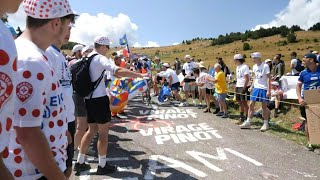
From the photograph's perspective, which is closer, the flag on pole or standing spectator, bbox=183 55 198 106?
standing spectator, bbox=183 55 198 106

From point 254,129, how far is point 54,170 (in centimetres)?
826

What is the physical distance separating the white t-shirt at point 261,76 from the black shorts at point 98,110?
17.8ft

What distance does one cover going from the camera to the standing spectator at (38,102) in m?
1.74

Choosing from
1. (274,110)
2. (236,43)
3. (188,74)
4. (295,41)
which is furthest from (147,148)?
(236,43)

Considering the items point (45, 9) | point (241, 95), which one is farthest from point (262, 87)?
point (45, 9)

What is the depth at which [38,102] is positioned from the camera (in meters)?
1.78

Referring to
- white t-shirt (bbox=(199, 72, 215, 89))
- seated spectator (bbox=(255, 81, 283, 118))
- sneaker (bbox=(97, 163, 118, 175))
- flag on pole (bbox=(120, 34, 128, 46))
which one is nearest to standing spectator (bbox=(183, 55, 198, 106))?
white t-shirt (bbox=(199, 72, 215, 89))

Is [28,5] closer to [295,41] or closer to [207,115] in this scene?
[207,115]

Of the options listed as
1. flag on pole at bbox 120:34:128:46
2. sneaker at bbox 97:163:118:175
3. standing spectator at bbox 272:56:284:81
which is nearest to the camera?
sneaker at bbox 97:163:118:175

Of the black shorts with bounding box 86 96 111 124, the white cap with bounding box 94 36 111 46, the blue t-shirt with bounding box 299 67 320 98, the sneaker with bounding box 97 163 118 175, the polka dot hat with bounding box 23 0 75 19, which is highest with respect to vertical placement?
the white cap with bounding box 94 36 111 46

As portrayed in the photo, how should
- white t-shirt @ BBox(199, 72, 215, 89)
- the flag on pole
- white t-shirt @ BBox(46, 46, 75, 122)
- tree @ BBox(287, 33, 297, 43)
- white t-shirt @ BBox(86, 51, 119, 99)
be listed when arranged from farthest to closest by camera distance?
tree @ BBox(287, 33, 297, 43), the flag on pole, white t-shirt @ BBox(199, 72, 215, 89), white t-shirt @ BBox(86, 51, 119, 99), white t-shirt @ BBox(46, 46, 75, 122)

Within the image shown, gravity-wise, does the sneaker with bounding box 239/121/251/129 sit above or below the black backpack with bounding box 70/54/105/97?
below

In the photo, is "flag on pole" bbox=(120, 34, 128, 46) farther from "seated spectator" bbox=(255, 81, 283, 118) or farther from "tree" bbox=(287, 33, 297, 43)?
"tree" bbox=(287, 33, 297, 43)

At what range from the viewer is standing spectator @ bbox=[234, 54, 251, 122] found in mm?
10133
